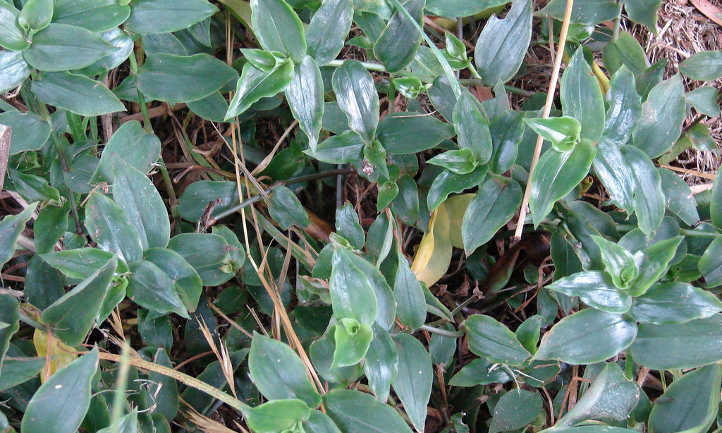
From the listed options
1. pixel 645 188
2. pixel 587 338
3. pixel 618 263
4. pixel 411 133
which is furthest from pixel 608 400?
pixel 411 133

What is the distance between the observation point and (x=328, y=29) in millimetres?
982

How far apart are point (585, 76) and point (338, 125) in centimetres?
43

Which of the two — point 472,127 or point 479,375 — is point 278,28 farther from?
point 479,375

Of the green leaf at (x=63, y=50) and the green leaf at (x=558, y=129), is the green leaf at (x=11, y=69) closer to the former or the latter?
the green leaf at (x=63, y=50)

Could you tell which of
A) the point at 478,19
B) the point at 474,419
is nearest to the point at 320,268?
the point at 474,419

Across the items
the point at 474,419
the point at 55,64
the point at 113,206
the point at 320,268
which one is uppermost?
the point at 55,64

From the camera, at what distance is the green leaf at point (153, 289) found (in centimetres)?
92

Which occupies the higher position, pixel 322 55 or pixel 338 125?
pixel 322 55

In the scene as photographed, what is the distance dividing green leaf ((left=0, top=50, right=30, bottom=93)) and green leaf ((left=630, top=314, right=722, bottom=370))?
104cm

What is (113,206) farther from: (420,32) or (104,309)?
(420,32)

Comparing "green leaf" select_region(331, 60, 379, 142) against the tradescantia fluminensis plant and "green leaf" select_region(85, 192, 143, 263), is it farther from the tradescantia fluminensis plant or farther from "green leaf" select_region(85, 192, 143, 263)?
"green leaf" select_region(85, 192, 143, 263)

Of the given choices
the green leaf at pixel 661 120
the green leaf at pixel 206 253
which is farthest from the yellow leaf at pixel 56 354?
the green leaf at pixel 661 120

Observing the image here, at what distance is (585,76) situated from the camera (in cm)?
92

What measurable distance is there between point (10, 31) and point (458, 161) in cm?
72
